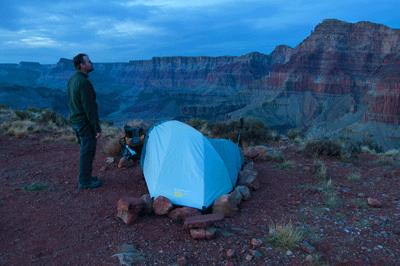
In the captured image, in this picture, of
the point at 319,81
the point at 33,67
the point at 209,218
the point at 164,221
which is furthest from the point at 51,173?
the point at 33,67

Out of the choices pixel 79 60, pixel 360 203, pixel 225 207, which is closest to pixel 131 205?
pixel 225 207

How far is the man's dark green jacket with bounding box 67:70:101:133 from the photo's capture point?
13.9 ft

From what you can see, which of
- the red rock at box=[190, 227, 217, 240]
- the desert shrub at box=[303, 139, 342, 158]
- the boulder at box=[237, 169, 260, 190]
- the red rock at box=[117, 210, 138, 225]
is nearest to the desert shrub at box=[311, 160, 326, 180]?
the desert shrub at box=[303, 139, 342, 158]

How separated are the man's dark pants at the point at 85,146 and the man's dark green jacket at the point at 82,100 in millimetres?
133

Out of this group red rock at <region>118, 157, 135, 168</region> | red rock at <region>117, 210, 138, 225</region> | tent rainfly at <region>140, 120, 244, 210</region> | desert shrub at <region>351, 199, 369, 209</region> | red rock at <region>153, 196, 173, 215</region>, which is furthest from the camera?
red rock at <region>118, 157, 135, 168</region>

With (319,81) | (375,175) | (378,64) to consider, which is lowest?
(375,175)

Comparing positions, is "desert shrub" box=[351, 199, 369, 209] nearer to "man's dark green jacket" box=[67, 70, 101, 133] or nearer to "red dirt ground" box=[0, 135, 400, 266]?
"red dirt ground" box=[0, 135, 400, 266]

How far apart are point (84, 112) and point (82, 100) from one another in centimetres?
26

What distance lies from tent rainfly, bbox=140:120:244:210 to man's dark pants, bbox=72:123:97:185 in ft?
3.52

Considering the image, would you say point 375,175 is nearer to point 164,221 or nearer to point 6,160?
point 164,221

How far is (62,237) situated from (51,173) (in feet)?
9.41

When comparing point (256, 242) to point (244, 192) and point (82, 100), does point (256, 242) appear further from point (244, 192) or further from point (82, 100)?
point (82, 100)

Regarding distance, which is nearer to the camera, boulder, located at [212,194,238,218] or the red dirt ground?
the red dirt ground

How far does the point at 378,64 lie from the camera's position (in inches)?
2682
